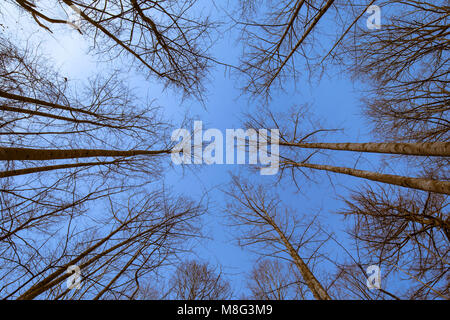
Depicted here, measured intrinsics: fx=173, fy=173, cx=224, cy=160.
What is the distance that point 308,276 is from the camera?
10.3ft

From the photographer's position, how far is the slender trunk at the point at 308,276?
2664 millimetres

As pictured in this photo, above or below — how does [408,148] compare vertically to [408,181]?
above

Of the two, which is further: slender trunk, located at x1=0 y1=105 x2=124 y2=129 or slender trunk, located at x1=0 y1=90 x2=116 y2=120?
slender trunk, located at x1=0 y1=105 x2=124 y2=129

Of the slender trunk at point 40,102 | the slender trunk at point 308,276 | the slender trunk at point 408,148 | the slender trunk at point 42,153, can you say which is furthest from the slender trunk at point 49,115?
the slender trunk at point 408,148

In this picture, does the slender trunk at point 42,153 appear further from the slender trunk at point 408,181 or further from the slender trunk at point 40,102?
the slender trunk at point 408,181

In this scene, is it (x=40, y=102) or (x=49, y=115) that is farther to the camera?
(x=49, y=115)

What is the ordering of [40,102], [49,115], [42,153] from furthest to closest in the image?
[49,115], [40,102], [42,153]

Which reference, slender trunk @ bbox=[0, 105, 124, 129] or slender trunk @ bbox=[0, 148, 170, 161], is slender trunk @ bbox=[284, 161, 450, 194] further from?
slender trunk @ bbox=[0, 105, 124, 129]

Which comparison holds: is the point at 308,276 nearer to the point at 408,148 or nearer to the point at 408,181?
the point at 408,181

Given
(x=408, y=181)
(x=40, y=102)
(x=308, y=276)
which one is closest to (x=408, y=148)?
(x=408, y=181)

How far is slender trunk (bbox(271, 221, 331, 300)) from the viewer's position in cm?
266

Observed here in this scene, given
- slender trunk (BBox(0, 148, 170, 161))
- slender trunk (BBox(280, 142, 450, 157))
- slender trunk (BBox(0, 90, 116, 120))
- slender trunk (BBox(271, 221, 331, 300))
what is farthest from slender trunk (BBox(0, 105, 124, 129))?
slender trunk (BBox(280, 142, 450, 157))

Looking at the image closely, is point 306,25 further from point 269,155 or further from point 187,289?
point 187,289

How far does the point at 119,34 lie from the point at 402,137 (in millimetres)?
6713
